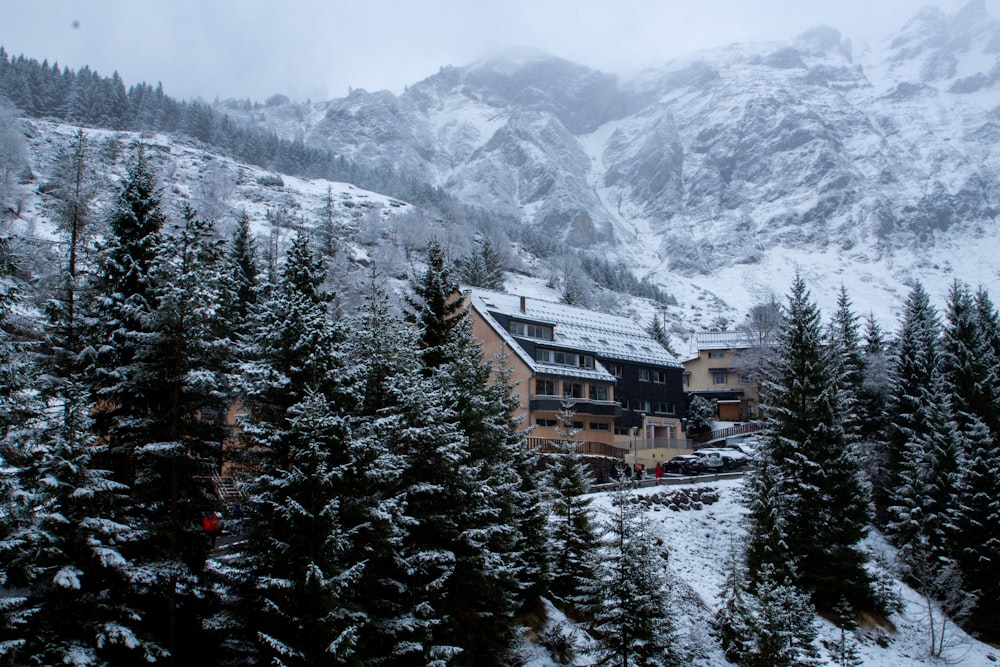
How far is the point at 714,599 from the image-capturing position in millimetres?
31469

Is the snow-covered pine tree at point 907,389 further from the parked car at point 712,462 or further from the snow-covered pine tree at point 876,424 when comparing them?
the parked car at point 712,462

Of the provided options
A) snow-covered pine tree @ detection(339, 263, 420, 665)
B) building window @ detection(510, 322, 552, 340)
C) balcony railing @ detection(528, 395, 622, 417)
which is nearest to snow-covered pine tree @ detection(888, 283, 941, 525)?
balcony railing @ detection(528, 395, 622, 417)

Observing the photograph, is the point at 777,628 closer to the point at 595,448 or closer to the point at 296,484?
the point at 296,484

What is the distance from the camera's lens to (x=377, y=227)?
166000mm

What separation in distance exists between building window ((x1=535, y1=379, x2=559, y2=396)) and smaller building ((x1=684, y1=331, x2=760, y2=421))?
3489 centimetres

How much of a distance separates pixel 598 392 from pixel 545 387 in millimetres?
6103

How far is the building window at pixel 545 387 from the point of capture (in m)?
51.0

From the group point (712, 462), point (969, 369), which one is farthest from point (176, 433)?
point (969, 369)

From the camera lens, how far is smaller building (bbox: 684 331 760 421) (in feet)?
274

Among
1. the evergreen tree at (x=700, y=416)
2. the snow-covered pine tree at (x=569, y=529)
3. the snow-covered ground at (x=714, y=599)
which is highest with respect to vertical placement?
the evergreen tree at (x=700, y=416)

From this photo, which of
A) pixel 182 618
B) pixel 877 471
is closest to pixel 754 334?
pixel 877 471

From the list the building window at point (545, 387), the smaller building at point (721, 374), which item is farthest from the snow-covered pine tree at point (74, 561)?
the smaller building at point (721, 374)

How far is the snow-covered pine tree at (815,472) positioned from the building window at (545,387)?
60.3ft

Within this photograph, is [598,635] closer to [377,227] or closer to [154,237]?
[154,237]
